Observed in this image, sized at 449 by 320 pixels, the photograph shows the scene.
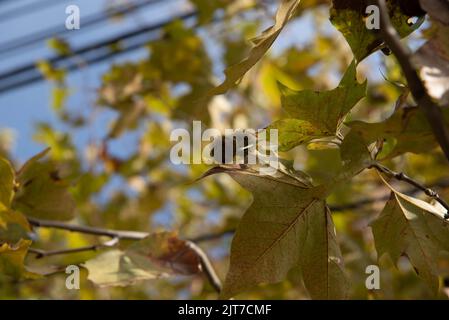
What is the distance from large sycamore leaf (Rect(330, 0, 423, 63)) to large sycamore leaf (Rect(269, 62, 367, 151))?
34mm

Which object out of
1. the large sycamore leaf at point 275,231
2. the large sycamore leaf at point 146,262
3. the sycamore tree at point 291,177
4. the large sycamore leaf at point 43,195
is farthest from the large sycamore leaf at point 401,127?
the large sycamore leaf at point 43,195

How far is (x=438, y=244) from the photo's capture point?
24.1 inches

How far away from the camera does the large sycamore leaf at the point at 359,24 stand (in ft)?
1.87

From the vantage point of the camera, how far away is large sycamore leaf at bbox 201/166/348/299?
1.98 ft

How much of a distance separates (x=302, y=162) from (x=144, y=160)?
618mm

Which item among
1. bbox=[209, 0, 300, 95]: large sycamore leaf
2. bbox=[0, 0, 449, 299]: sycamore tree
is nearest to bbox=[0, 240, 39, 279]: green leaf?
bbox=[0, 0, 449, 299]: sycamore tree

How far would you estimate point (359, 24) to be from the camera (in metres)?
0.58

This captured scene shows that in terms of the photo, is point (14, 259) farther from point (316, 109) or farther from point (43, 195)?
point (316, 109)

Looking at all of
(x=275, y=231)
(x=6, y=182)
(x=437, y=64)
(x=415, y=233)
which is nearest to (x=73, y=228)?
(x=6, y=182)

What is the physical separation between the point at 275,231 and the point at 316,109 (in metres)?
0.13
